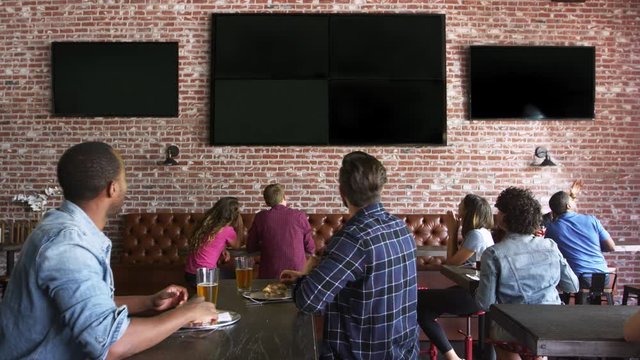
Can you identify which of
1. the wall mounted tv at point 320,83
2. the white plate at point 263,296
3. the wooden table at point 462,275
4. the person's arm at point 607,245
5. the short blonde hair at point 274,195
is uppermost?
the wall mounted tv at point 320,83

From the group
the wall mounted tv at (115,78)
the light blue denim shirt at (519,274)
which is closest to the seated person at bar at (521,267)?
the light blue denim shirt at (519,274)

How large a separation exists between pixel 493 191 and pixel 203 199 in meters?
3.21

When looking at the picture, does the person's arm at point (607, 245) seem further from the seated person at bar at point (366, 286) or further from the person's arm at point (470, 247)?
the seated person at bar at point (366, 286)

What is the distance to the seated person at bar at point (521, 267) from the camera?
2.69m

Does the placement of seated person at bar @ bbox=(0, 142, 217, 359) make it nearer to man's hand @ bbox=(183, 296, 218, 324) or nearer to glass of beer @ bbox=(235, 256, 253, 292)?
man's hand @ bbox=(183, 296, 218, 324)

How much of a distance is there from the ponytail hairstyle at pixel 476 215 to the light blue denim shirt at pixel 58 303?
2.98 metres

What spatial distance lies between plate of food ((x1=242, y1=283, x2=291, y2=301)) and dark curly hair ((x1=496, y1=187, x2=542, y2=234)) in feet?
3.93

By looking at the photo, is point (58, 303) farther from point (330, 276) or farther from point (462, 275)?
point (462, 275)

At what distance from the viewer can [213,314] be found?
160 centimetres

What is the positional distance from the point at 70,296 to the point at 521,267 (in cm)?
210

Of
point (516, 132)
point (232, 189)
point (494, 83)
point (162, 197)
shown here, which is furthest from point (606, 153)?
point (162, 197)

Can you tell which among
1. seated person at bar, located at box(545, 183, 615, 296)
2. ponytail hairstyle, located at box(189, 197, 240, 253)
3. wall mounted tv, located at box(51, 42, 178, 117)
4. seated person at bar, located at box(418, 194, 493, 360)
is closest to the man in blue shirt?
seated person at bar, located at box(545, 183, 615, 296)

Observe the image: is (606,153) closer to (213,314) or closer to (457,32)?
(457,32)

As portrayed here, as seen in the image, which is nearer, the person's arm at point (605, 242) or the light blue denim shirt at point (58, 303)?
the light blue denim shirt at point (58, 303)
